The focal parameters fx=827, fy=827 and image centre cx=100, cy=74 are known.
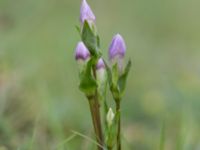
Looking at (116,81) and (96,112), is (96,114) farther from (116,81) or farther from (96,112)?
(116,81)

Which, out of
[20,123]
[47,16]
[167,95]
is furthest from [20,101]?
[47,16]

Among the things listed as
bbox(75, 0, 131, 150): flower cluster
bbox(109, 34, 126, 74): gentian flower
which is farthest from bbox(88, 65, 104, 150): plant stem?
bbox(109, 34, 126, 74): gentian flower

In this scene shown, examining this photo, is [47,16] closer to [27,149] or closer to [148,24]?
[148,24]

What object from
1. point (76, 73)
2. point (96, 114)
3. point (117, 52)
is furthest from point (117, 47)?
point (76, 73)

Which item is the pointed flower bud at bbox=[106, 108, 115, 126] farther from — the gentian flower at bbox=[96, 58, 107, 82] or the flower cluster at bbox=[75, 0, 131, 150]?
the gentian flower at bbox=[96, 58, 107, 82]

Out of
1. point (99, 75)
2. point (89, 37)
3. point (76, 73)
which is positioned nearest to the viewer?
point (89, 37)

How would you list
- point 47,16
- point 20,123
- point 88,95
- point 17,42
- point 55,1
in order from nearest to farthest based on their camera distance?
point 88,95 → point 20,123 → point 17,42 → point 47,16 → point 55,1

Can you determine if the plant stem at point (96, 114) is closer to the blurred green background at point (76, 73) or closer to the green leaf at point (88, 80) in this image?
the green leaf at point (88, 80)

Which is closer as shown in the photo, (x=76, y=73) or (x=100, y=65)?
(x=100, y=65)
